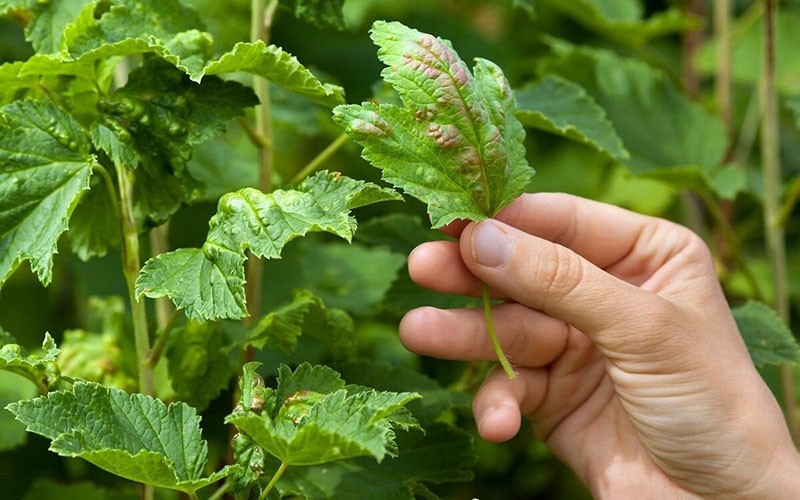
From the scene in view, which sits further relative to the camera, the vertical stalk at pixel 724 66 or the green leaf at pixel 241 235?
the vertical stalk at pixel 724 66

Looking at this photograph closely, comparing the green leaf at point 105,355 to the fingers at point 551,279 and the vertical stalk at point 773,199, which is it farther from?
the vertical stalk at point 773,199

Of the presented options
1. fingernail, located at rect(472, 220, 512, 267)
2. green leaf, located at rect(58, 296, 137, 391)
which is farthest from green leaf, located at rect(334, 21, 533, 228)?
green leaf, located at rect(58, 296, 137, 391)

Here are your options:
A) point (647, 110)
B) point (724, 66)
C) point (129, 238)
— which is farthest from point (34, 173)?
point (724, 66)

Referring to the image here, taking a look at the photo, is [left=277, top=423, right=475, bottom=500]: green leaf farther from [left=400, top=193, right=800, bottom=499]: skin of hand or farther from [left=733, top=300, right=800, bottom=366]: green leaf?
[left=733, top=300, right=800, bottom=366]: green leaf

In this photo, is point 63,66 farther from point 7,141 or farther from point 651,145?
point 651,145

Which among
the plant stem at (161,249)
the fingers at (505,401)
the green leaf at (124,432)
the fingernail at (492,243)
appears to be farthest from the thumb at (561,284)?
the plant stem at (161,249)

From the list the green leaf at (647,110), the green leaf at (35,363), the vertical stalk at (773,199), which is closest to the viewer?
the green leaf at (35,363)

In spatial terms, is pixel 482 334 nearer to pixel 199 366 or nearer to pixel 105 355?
pixel 199 366

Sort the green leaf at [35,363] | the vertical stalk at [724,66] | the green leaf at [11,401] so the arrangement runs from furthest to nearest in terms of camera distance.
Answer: the vertical stalk at [724,66] → the green leaf at [11,401] → the green leaf at [35,363]
